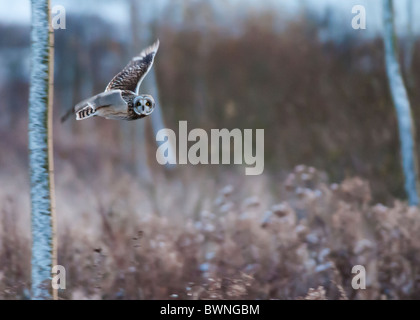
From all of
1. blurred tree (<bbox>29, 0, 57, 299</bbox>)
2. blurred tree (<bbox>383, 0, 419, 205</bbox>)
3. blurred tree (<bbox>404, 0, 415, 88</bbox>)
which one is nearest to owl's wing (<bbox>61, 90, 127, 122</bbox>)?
blurred tree (<bbox>29, 0, 57, 299</bbox>)

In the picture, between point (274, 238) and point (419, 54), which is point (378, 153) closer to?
point (419, 54)

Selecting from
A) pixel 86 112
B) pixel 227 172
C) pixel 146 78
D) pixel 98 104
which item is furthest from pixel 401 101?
pixel 146 78

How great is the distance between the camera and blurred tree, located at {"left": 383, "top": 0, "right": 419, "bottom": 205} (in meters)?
6.34

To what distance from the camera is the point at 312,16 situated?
12.0m

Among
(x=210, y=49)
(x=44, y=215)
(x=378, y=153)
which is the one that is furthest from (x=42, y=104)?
(x=210, y=49)

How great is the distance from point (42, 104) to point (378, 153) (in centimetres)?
626

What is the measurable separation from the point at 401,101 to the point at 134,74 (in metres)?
3.44

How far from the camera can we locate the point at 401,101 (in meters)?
6.41

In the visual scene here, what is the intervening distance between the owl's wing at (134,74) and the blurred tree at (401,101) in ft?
9.85

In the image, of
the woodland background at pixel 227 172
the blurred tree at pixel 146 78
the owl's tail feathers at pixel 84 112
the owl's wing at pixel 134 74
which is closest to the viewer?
the owl's tail feathers at pixel 84 112

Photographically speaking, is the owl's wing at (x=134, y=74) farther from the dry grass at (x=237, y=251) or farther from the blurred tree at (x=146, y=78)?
the blurred tree at (x=146, y=78)

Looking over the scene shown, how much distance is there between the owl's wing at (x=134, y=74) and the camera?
4.32 meters

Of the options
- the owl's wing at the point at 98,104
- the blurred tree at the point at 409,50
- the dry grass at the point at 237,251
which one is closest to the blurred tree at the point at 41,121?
the owl's wing at the point at 98,104

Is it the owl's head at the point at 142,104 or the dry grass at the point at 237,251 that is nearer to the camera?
the owl's head at the point at 142,104
